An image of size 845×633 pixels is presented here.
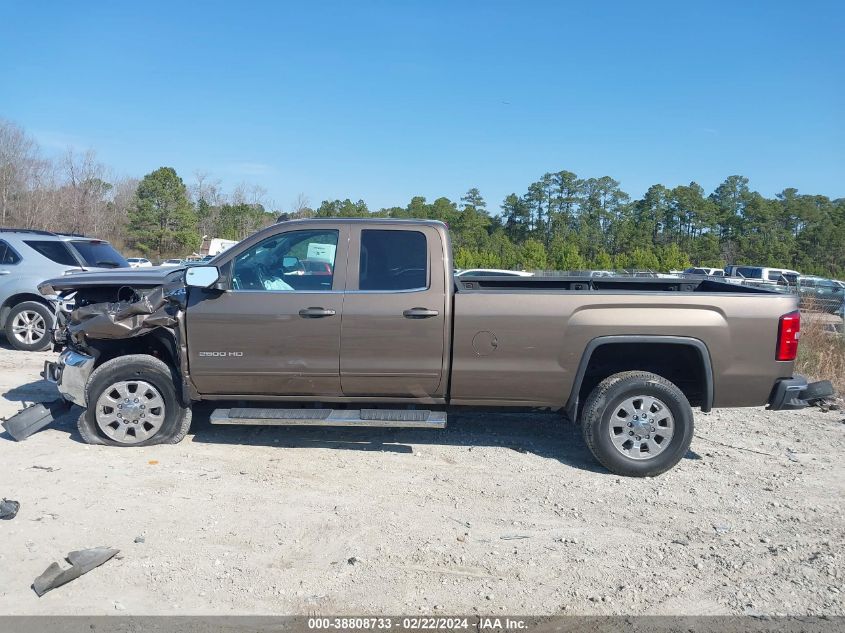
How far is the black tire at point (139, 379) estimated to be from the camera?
5824mm

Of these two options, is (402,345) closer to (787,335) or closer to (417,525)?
(417,525)

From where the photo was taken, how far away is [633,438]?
18.3ft

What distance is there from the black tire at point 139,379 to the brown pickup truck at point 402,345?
0.01m

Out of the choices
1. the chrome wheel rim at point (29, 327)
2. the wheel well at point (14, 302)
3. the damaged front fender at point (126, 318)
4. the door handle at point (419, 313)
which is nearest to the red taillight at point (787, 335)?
the door handle at point (419, 313)

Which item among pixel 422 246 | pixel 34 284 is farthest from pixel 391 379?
pixel 34 284

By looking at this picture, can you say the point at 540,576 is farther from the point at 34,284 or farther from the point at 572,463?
the point at 34,284

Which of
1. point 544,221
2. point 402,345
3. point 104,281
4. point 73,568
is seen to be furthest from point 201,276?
point 544,221

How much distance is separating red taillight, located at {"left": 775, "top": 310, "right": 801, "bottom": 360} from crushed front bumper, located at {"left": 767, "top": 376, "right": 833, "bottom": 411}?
0.21 metres

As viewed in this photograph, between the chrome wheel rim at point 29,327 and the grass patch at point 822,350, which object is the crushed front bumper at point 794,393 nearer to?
the grass patch at point 822,350

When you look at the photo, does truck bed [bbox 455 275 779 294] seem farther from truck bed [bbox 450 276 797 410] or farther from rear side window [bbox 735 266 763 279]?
rear side window [bbox 735 266 763 279]

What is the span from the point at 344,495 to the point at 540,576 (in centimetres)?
167

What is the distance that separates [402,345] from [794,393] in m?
3.12

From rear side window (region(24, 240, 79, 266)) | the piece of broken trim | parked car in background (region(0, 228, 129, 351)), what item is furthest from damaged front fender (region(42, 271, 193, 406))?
rear side window (region(24, 240, 79, 266))

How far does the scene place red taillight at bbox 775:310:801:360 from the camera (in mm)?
5418
